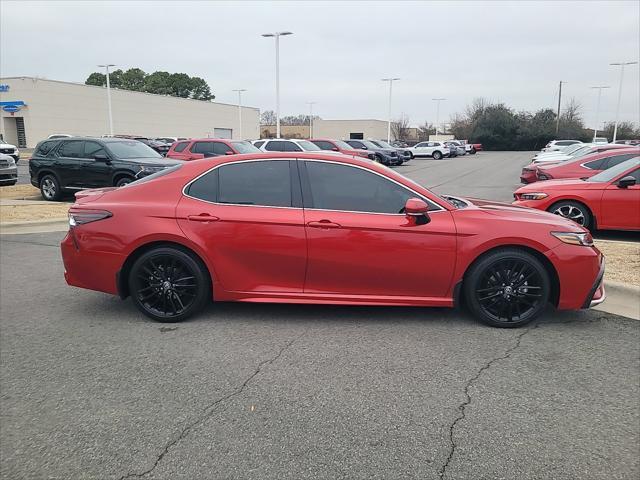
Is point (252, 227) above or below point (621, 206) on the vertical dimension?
above

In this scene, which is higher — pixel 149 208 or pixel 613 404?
pixel 149 208

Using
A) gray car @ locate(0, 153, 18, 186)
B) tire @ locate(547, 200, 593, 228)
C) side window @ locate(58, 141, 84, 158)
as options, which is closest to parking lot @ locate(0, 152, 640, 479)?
tire @ locate(547, 200, 593, 228)

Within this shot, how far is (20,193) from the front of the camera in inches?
590

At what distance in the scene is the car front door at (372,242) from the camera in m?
4.42

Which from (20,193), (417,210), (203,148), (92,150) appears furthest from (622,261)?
(20,193)

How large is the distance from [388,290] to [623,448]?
2.16 meters

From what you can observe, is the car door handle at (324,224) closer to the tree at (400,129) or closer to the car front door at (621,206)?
the car front door at (621,206)

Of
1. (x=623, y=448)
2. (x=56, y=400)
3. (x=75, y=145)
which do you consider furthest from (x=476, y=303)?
Answer: (x=75, y=145)

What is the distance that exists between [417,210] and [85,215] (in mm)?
3102

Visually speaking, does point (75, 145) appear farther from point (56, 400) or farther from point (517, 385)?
point (517, 385)

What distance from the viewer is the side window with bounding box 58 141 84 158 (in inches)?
506

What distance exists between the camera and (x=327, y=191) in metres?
4.61

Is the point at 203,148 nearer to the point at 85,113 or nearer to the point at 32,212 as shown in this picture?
the point at 32,212

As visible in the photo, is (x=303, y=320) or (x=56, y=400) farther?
(x=303, y=320)
